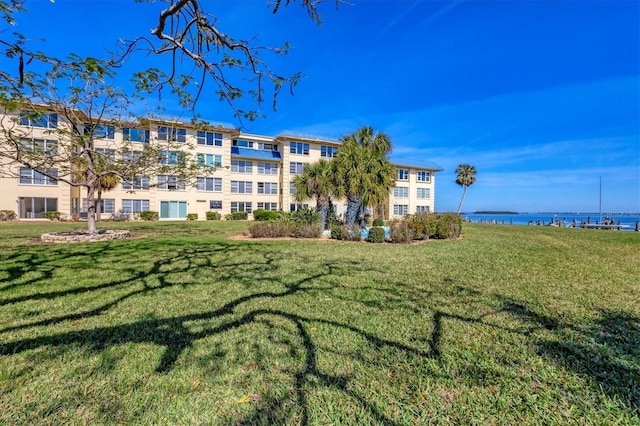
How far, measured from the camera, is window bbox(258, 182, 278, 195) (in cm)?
3797

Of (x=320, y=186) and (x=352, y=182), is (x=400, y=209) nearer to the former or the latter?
(x=320, y=186)

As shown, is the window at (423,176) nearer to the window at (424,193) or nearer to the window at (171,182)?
the window at (424,193)

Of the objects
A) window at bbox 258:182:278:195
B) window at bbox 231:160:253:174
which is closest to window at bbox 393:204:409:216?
window at bbox 258:182:278:195

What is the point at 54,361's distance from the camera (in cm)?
300

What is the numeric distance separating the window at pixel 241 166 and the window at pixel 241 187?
1364mm

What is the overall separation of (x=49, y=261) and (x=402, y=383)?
9663mm

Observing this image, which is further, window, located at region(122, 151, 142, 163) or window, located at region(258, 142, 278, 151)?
window, located at region(258, 142, 278, 151)

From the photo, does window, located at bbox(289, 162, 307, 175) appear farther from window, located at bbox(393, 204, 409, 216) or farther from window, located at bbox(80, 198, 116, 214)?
window, located at bbox(80, 198, 116, 214)

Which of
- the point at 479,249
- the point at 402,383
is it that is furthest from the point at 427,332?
the point at 479,249

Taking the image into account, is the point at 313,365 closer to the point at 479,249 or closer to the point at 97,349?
the point at 97,349

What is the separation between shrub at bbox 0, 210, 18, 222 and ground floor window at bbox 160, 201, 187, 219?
11.7 m

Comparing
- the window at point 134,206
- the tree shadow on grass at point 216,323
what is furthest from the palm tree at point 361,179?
the window at point 134,206

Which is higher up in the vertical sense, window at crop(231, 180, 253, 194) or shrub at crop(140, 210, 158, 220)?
window at crop(231, 180, 253, 194)

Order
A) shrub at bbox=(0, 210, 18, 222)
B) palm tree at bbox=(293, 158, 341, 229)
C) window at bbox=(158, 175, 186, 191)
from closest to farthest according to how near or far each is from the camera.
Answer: window at bbox=(158, 175, 186, 191), palm tree at bbox=(293, 158, 341, 229), shrub at bbox=(0, 210, 18, 222)
